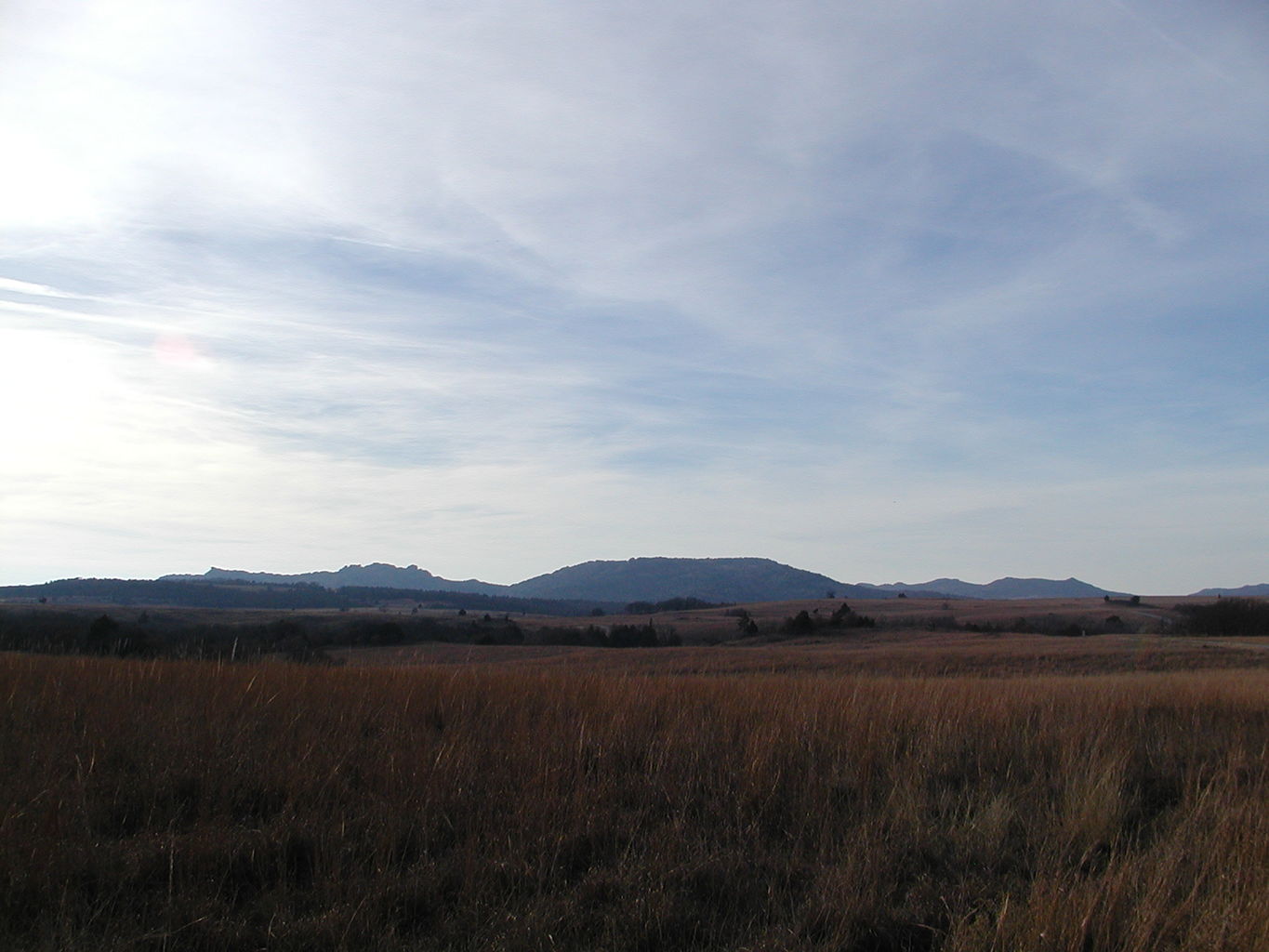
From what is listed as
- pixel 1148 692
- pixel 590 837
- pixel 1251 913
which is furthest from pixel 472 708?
pixel 1148 692

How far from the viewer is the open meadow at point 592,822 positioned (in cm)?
410

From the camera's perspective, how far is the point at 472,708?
320 inches

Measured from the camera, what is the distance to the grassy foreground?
4.09 m

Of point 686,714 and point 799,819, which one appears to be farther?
point 686,714

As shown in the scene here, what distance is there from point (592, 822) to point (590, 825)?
44mm

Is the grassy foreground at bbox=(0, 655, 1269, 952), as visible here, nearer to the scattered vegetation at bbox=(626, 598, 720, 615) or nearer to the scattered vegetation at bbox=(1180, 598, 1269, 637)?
the scattered vegetation at bbox=(1180, 598, 1269, 637)

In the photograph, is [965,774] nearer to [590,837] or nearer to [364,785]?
[590,837]

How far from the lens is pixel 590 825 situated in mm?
5250

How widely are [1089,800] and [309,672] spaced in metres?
7.70

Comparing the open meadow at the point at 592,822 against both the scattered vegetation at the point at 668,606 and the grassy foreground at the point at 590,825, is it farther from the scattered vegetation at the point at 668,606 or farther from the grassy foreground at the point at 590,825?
the scattered vegetation at the point at 668,606

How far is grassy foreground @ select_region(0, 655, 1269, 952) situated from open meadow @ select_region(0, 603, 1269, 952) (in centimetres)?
2

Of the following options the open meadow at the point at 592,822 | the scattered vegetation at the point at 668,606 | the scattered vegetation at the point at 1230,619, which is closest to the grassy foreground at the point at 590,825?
the open meadow at the point at 592,822

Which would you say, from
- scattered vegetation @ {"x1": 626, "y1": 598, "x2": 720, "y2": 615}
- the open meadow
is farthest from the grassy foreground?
scattered vegetation @ {"x1": 626, "y1": 598, "x2": 720, "y2": 615}

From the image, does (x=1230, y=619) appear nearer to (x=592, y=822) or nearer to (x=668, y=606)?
(x=592, y=822)
